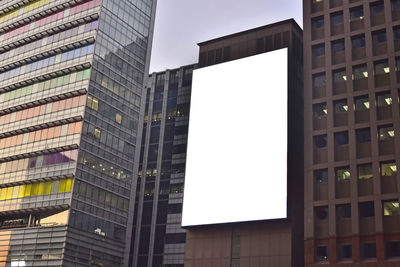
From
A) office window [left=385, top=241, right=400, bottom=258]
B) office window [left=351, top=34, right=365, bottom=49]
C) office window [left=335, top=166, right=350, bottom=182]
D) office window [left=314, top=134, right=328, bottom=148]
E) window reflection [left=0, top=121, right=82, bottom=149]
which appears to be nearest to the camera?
office window [left=385, top=241, right=400, bottom=258]

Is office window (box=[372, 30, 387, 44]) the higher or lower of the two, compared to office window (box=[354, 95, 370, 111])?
higher

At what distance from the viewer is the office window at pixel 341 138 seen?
71.8 meters

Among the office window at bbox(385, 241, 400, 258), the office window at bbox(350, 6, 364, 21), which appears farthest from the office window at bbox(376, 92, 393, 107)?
the office window at bbox(385, 241, 400, 258)

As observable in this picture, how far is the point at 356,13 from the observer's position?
77.0 meters

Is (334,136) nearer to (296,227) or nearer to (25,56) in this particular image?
(296,227)

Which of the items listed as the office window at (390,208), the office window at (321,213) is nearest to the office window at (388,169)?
the office window at (390,208)

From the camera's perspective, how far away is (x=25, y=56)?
111125 mm

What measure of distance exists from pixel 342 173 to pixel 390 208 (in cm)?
712

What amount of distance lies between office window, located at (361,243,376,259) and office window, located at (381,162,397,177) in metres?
8.03

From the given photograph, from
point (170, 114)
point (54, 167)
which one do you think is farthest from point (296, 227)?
point (170, 114)

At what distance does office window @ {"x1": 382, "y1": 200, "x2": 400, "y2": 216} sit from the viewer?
65375 mm

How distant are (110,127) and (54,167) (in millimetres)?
11486

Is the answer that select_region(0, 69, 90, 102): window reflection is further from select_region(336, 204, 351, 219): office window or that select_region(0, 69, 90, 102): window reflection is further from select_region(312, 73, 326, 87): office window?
select_region(336, 204, 351, 219): office window

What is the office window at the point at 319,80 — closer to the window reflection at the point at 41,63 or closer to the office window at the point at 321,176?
the office window at the point at 321,176
